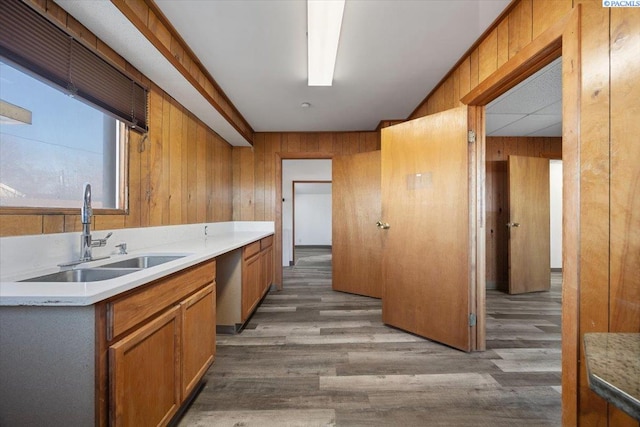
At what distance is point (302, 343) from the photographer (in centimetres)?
226

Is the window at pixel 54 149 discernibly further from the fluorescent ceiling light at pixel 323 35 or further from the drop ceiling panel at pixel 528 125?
the drop ceiling panel at pixel 528 125

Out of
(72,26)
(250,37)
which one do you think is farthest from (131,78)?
(250,37)

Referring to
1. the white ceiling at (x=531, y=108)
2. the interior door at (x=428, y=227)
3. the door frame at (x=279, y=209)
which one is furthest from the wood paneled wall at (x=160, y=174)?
the white ceiling at (x=531, y=108)

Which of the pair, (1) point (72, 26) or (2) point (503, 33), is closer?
(1) point (72, 26)

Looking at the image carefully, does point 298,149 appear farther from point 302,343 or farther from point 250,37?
point 302,343

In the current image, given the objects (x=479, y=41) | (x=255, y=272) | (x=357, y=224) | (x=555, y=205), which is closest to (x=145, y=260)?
(x=255, y=272)

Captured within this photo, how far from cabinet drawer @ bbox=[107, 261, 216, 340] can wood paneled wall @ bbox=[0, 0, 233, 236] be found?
26.4 inches

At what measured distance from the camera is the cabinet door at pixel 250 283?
2527 millimetres

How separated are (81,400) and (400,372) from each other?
1719 millimetres

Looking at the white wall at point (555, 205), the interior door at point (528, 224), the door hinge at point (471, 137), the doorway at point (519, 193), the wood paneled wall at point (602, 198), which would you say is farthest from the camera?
the white wall at point (555, 205)

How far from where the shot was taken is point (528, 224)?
3.82m

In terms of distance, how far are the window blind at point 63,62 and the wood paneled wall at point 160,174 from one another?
2.8 inches

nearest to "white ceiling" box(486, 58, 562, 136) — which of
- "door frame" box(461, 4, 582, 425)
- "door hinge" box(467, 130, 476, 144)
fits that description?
"door hinge" box(467, 130, 476, 144)

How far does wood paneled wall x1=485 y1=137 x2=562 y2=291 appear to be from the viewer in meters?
4.05
